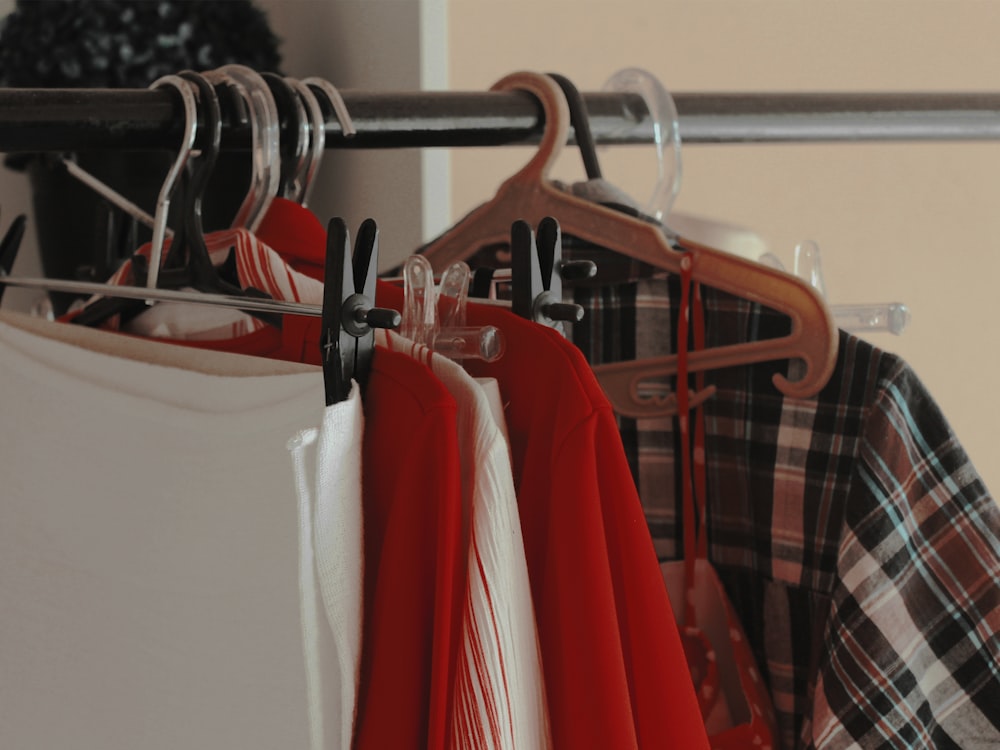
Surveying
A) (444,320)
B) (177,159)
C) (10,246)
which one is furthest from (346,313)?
(10,246)

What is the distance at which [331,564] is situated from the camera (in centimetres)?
36

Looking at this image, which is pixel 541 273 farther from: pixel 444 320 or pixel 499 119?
pixel 499 119

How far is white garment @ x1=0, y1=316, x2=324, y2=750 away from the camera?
421mm

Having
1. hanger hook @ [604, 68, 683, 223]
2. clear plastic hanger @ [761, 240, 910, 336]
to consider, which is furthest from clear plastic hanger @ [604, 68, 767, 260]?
clear plastic hanger @ [761, 240, 910, 336]

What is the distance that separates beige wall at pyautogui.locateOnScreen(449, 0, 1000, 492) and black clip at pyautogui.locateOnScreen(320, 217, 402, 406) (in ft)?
2.99

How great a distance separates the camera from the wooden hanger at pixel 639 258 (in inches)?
21.1

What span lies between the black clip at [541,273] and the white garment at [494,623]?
7cm

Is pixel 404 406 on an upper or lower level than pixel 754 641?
upper

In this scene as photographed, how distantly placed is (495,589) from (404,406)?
7cm

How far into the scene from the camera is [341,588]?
1.20 ft

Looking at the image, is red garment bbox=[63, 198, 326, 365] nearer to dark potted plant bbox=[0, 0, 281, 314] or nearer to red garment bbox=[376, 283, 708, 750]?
red garment bbox=[376, 283, 708, 750]

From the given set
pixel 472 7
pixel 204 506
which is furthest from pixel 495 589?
pixel 472 7

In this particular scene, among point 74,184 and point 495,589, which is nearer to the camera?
point 495,589

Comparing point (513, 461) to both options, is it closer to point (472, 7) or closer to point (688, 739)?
point (688, 739)
